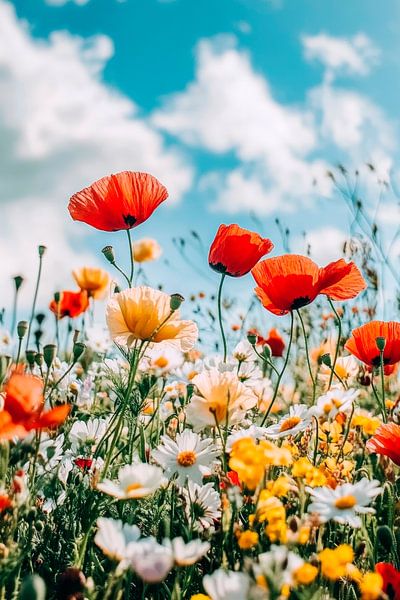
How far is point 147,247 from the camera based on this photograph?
4.83 meters

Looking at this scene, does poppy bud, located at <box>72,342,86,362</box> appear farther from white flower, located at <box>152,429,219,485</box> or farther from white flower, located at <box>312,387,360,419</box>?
white flower, located at <box>312,387,360,419</box>

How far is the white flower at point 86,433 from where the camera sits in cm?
182

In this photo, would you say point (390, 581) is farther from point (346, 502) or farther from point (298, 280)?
point (298, 280)

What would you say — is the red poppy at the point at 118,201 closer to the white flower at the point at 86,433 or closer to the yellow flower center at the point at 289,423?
the white flower at the point at 86,433

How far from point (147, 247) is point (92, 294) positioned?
1277 millimetres

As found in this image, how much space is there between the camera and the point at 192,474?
4.57 ft

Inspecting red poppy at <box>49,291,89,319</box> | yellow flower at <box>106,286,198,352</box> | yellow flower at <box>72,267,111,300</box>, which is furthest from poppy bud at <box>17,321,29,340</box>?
yellow flower at <box>72,267,111,300</box>

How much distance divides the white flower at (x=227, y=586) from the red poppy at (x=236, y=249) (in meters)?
1.20

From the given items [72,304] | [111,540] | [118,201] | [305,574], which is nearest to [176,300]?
[118,201]

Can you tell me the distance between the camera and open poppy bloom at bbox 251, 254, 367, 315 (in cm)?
184

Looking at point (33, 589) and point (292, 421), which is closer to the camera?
point (33, 589)

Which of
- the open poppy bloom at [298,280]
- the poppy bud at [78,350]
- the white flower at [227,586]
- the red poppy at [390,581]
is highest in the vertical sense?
the open poppy bloom at [298,280]

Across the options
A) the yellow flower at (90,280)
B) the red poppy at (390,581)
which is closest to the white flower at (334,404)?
the red poppy at (390,581)

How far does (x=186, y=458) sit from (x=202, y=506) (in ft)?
0.38
